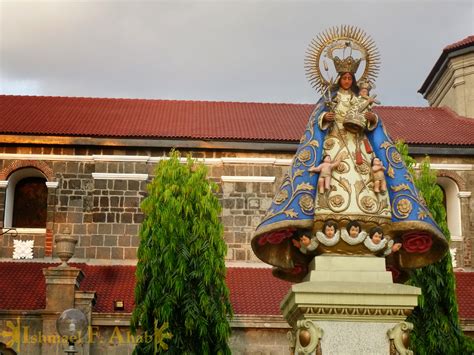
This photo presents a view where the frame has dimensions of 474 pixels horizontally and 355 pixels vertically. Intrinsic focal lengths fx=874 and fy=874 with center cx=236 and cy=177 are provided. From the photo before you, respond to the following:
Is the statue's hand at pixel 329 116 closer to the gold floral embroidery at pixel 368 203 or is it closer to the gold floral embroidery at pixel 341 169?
the gold floral embroidery at pixel 341 169

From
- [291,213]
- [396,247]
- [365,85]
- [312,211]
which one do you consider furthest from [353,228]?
[365,85]

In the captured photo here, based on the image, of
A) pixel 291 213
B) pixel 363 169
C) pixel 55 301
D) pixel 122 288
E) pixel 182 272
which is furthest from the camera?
pixel 122 288

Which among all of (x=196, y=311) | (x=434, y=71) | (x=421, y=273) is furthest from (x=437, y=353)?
(x=434, y=71)

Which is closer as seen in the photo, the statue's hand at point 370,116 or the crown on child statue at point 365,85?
the statue's hand at point 370,116

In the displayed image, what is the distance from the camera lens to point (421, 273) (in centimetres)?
1852

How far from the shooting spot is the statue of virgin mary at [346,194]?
9.62 m

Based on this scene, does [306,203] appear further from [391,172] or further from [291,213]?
[391,172]

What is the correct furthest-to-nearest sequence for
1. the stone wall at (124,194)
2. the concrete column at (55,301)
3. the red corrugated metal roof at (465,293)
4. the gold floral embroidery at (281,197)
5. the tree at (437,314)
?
1. the stone wall at (124,194)
2. the red corrugated metal roof at (465,293)
3. the concrete column at (55,301)
4. the tree at (437,314)
5. the gold floral embroidery at (281,197)

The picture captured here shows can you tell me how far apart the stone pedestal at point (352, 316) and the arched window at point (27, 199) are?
689 inches

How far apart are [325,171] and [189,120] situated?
17.8 meters

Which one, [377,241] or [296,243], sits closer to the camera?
[377,241]

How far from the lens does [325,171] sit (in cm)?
976

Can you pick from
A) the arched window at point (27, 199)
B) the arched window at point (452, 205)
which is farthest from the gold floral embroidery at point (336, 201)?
the arched window at point (27, 199)

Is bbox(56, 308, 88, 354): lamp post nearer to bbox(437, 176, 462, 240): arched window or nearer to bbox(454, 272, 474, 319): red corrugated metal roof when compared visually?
bbox(454, 272, 474, 319): red corrugated metal roof
